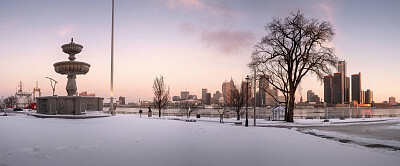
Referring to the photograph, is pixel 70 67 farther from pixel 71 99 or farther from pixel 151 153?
pixel 151 153

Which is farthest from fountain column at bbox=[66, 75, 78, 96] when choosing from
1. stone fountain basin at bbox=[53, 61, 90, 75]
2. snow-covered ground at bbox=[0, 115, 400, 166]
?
snow-covered ground at bbox=[0, 115, 400, 166]

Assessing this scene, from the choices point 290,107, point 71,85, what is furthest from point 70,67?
point 290,107

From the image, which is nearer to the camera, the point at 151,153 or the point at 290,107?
the point at 151,153

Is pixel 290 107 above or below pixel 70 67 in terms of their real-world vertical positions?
below

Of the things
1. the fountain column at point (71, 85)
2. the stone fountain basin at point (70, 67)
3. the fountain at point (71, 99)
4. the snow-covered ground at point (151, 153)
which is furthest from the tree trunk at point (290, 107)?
the fountain column at point (71, 85)

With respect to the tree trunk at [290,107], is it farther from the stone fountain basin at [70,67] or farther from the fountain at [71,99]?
the stone fountain basin at [70,67]

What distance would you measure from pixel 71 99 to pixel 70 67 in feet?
11.1

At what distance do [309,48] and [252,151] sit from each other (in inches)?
1023

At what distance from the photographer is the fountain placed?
952 inches

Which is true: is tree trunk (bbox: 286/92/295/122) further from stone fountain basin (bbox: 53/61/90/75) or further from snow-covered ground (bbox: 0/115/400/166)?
stone fountain basin (bbox: 53/61/90/75)

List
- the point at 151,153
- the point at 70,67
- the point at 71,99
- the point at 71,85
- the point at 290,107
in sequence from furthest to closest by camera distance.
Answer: the point at 290,107 < the point at 71,85 < the point at 70,67 < the point at 71,99 < the point at 151,153

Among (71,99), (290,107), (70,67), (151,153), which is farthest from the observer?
(290,107)

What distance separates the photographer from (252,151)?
→ 9.74 metres

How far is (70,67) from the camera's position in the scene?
25.5m
